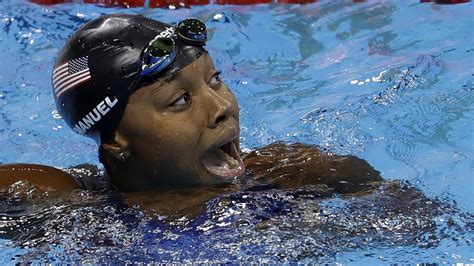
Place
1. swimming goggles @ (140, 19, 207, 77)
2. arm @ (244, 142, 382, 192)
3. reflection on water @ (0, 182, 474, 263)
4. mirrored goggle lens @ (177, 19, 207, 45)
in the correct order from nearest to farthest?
1. reflection on water @ (0, 182, 474, 263)
2. swimming goggles @ (140, 19, 207, 77)
3. mirrored goggle lens @ (177, 19, 207, 45)
4. arm @ (244, 142, 382, 192)

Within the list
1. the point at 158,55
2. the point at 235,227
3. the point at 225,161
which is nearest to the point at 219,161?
the point at 225,161

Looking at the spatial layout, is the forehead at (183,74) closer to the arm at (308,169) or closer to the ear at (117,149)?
the ear at (117,149)

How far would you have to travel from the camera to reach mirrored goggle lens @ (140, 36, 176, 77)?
8.68ft

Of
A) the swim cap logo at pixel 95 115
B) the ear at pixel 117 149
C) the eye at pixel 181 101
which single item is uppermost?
the eye at pixel 181 101

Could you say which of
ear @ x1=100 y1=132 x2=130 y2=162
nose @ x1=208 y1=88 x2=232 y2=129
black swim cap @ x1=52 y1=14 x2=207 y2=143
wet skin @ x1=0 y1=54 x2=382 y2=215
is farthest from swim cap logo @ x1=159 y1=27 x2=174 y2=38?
ear @ x1=100 y1=132 x2=130 y2=162

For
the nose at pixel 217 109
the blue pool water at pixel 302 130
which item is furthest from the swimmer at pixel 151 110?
the blue pool water at pixel 302 130

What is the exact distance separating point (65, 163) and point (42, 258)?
4.48 feet

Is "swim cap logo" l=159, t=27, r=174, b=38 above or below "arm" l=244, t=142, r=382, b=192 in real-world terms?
above

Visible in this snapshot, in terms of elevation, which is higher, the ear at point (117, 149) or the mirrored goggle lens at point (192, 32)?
the mirrored goggle lens at point (192, 32)

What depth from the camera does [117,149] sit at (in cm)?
274

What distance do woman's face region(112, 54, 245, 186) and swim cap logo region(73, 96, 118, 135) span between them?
0.19 feet

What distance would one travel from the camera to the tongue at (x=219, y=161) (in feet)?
8.96

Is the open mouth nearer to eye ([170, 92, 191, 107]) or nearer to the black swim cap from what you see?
eye ([170, 92, 191, 107])

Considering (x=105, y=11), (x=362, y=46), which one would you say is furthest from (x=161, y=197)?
(x=105, y=11)
